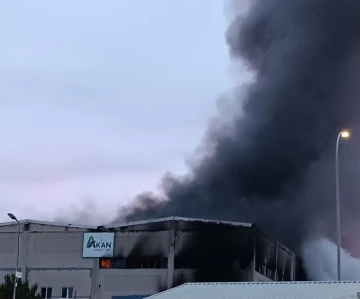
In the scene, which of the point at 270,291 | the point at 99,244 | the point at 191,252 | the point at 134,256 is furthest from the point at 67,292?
the point at 270,291

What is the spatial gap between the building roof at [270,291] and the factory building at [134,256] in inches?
1114

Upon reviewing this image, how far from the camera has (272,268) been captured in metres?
76.1

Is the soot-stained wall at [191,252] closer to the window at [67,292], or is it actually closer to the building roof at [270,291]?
the window at [67,292]

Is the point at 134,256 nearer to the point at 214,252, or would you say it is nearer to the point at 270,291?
the point at 214,252

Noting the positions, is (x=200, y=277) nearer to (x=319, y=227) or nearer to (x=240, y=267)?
(x=240, y=267)

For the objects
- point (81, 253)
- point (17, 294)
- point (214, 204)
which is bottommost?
point (17, 294)

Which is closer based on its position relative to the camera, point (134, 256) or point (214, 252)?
point (214, 252)

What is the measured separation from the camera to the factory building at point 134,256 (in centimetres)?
6944

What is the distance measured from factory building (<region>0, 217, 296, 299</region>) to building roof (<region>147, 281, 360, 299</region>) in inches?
1114

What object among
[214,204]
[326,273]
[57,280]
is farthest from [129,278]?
[326,273]

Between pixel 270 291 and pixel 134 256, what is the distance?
35511mm

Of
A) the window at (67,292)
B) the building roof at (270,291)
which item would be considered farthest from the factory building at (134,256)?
the building roof at (270,291)

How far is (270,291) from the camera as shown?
36594 millimetres

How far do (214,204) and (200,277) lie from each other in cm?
1234
